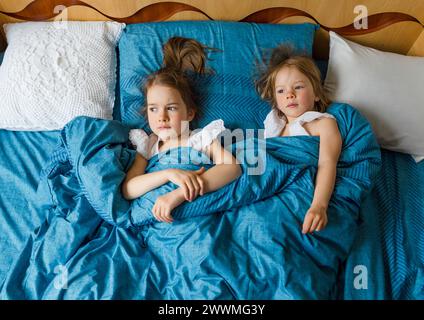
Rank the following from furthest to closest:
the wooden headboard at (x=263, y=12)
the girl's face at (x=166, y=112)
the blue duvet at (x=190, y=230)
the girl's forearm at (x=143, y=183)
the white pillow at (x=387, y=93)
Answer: the wooden headboard at (x=263, y=12), the white pillow at (x=387, y=93), the girl's face at (x=166, y=112), the girl's forearm at (x=143, y=183), the blue duvet at (x=190, y=230)

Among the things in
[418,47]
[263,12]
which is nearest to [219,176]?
[263,12]

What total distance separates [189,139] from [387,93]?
2.28 ft

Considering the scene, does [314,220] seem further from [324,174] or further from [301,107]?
[301,107]

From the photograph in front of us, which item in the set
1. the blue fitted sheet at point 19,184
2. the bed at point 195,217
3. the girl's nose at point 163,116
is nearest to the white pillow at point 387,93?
the bed at point 195,217

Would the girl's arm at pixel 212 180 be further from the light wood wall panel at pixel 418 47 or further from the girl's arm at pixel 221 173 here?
the light wood wall panel at pixel 418 47

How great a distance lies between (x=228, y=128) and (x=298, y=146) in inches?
10.2

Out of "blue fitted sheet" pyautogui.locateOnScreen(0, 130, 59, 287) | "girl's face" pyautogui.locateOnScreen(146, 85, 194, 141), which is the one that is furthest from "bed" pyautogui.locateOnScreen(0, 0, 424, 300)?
"girl's face" pyautogui.locateOnScreen(146, 85, 194, 141)

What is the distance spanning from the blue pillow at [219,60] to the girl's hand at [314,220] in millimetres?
426

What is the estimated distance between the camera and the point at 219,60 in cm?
135

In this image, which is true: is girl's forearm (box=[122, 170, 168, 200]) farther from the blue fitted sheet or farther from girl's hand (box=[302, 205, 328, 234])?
girl's hand (box=[302, 205, 328, 234])

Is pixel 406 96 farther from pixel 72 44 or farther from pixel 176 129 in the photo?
pixel 72 44

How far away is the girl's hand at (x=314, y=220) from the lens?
0.95 meters

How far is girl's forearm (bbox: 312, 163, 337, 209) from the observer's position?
997 mm

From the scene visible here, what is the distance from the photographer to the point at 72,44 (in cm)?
135
